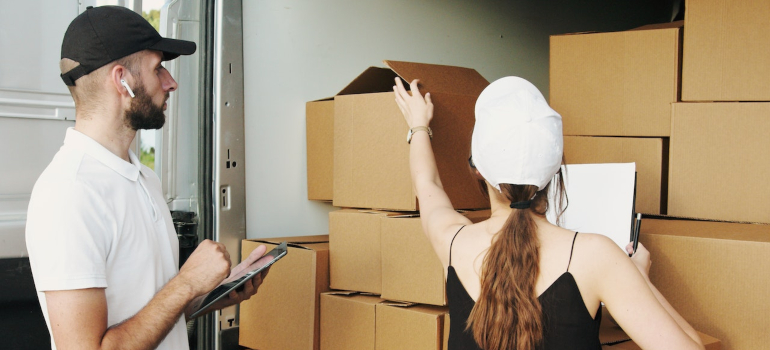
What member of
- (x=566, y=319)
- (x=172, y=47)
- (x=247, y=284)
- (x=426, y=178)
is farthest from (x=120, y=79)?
(x=566, y=319)

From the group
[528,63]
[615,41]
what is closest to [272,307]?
[615,41]

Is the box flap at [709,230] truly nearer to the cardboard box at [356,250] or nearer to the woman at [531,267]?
the woman at [531,267]

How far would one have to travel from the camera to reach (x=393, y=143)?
192cm

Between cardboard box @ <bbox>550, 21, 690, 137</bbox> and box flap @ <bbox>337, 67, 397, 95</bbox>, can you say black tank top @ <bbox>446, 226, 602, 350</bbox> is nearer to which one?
cardboard box @ <bbox>550, 21, 690, 137</bbox>

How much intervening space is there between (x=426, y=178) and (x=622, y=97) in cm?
74

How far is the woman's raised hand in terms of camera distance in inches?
69.9

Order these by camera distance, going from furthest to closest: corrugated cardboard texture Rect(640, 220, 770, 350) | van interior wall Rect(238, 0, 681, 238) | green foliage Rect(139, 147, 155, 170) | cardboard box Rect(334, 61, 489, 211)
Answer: van interior wall Rect(238, 0, 681, 238) → green foliage Rect(139, 147, 155, 170) → cardboard box Rect(334, 61, 489, 211) → corrugated cardboard texture Rect(640, 220, 770, 350)

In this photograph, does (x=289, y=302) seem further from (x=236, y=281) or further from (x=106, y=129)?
(x=106, y=129)

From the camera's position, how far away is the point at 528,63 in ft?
11.1

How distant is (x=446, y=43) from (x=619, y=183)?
1380 millimetres

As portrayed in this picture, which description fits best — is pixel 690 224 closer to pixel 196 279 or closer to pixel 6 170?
pixel 196 279

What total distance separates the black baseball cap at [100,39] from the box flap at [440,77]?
732 millimetres

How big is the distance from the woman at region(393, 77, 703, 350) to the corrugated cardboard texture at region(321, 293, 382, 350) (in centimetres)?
68

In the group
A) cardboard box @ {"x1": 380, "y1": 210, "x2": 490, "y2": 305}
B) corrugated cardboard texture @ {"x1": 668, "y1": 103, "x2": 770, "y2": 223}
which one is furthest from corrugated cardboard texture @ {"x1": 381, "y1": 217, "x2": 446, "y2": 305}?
corrugated cardboard texture @ {"x1": 668, "y1": 103, "x2": 770, "y2": 223}
